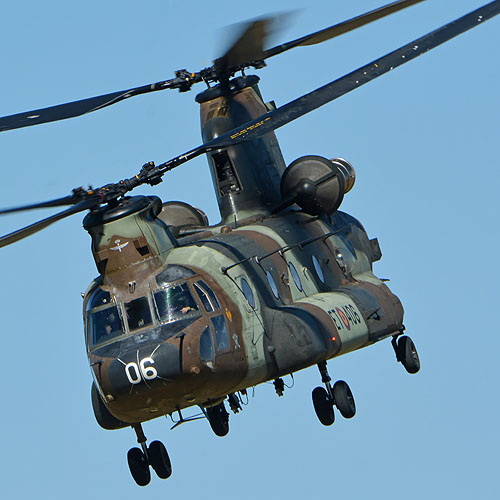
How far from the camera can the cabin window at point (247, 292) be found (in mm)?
23484

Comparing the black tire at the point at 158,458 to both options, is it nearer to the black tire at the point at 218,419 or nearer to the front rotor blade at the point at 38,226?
the black tire at the point at 218,419

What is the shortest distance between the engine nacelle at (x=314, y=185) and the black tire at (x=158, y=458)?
609 cm

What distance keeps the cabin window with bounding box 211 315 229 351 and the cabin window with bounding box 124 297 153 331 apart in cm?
114

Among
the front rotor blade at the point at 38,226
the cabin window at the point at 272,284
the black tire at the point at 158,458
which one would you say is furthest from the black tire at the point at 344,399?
the front rotor blade at the point at 38,226

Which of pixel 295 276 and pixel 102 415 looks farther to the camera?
pixel 295 276

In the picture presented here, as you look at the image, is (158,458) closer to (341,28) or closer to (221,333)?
(221,333)

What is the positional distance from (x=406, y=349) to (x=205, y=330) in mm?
7366

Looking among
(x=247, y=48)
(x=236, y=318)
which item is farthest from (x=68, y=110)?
(x=236, y=318)

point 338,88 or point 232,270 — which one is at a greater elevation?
point 338,88

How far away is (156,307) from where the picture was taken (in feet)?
72.3

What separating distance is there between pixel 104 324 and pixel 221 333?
199cm

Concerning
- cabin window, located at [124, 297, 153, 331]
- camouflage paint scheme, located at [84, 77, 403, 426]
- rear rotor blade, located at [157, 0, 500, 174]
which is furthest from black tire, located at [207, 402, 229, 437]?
rear rotor blade, located at [157, 0, 500, 174]

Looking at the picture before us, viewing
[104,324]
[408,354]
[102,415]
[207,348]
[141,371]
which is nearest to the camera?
[141,371]

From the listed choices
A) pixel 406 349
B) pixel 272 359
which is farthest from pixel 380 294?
pixel 272 359
